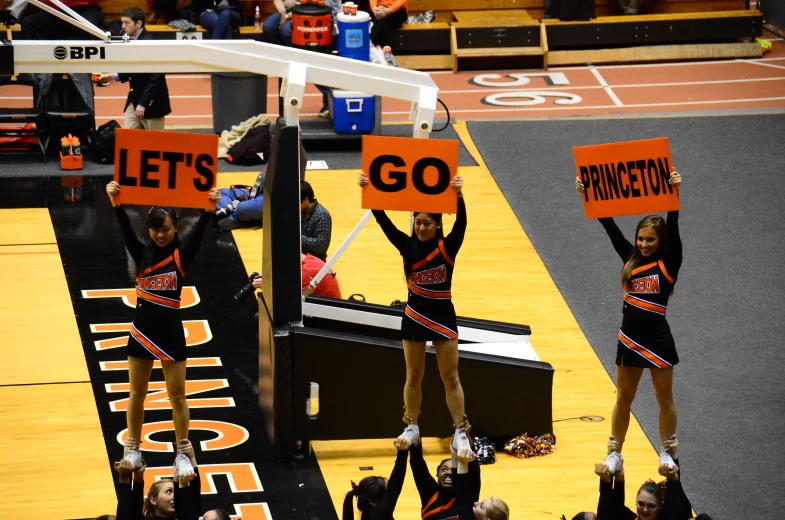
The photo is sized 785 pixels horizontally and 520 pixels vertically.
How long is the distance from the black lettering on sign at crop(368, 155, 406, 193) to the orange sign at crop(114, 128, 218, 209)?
0.82m

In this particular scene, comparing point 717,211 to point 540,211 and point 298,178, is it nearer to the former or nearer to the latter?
point 540,211

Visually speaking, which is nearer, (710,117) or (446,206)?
(446,206)

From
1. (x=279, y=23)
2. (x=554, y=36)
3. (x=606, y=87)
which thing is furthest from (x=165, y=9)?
(x=606, y=87)

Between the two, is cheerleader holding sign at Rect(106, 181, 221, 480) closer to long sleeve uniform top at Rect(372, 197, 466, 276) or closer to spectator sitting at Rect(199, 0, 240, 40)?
long sleeve uniform top at Rect(372, 197, 466, 276)

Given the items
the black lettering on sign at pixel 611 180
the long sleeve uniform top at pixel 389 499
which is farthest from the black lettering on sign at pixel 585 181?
the long sleeve uniform top at pixel 389 499

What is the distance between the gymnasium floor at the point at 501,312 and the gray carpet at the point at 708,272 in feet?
0.08

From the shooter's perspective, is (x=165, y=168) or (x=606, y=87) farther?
(x=606, y=87)

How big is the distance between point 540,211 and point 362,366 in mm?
5123

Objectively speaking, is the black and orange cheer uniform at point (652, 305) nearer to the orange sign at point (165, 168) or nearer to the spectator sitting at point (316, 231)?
the orange sign at point (165, 168)

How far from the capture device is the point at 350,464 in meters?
8.36

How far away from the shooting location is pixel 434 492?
6.48m

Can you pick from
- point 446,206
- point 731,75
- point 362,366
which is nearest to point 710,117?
point 731,75

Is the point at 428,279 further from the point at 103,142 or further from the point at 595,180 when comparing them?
the point at 103,142

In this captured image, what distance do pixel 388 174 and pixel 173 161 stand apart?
111cm
